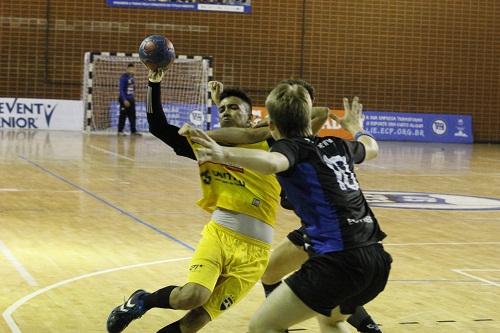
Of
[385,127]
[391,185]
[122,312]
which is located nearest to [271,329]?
[122,312]

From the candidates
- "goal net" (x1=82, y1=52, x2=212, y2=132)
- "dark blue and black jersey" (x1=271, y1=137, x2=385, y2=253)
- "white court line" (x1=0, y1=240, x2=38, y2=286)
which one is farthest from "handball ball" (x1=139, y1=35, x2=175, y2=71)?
"goal net" (x1=82, y1=52, x2=212, y2=132)

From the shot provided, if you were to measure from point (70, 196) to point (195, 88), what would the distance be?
14.7 metres

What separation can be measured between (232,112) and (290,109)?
1344mm

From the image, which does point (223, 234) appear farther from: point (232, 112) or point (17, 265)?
point (17, 265)

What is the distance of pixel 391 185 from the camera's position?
17.2 meters

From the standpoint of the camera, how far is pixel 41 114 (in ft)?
92.8

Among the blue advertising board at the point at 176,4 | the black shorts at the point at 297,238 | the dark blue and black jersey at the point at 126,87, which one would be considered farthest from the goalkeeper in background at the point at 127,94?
the black shorts at the point at 297,238

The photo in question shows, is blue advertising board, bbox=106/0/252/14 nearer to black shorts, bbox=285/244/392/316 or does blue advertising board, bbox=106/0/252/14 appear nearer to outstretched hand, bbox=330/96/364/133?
outstretched hand, bbox=330/96/364/133

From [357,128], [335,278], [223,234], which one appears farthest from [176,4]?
[335,278]

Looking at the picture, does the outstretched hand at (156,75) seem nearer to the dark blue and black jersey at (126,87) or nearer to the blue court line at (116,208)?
the blue court line at (116,208)

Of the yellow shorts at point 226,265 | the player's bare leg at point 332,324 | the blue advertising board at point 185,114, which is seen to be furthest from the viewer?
the blue advertising board at point 185,114

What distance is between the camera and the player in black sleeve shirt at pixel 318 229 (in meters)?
4.69

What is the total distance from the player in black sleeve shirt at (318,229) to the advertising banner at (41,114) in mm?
23996

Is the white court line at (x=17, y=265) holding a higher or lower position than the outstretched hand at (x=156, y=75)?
lower
